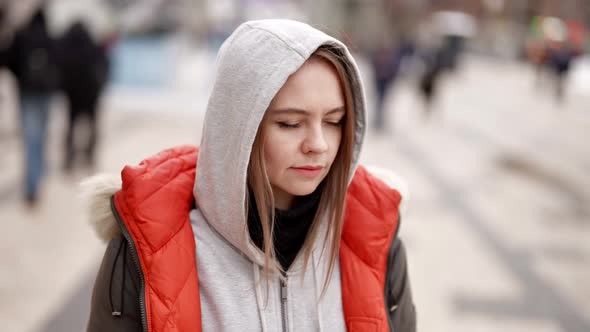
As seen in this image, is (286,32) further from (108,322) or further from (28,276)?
(28,276)

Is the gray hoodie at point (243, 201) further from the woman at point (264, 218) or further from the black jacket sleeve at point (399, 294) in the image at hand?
the black jacket sleeve at point (399, 294)

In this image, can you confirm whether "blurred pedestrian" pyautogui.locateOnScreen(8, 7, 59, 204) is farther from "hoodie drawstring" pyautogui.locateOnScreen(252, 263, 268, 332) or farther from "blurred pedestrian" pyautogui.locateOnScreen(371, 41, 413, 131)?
"blurred pedestrian" pyautogui.locateOnScreen(371, 41, 413, 131)

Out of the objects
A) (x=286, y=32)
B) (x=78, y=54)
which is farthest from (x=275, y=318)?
(x=78, y=54)

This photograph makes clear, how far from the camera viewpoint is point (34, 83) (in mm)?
4434

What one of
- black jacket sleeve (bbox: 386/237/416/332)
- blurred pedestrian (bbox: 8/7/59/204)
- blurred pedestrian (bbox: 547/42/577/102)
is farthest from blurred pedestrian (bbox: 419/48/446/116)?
black jacket sleeve (bbox: 386/237/416/332)

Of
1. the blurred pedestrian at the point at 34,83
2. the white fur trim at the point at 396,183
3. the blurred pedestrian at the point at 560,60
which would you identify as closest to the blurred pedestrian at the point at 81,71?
the blurred pedestrian at the point at 34,83

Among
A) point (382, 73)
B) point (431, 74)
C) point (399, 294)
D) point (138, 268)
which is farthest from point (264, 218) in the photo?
point (431, 74)

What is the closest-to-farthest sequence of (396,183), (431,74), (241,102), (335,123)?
(241,102) → (335,123) → (396,183) → (431,74)

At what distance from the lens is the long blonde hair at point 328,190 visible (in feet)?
3.89

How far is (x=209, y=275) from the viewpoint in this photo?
48.1 inches

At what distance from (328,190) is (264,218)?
20 centimetres

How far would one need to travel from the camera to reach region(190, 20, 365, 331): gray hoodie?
1112 millimetres

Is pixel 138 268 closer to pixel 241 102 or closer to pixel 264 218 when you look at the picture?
pixel 264 218

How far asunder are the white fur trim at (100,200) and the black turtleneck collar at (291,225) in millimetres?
338
